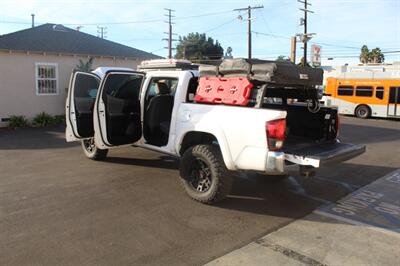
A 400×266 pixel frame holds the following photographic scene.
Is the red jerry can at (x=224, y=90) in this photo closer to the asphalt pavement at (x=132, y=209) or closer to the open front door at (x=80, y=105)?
the asphalt pavement at (x=132, y=209)

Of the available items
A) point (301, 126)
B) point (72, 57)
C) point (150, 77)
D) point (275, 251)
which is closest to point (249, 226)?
point (275, 251)

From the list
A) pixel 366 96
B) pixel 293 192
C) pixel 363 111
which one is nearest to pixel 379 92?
pixel 366 96

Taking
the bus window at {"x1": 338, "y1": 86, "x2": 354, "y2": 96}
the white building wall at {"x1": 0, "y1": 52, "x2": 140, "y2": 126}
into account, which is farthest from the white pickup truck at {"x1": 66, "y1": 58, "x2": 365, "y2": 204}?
the bus window at {"x1": 338, "y1": 86, "x2": 354, "y2": 96}

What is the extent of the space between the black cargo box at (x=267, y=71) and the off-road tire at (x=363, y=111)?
19.3 m

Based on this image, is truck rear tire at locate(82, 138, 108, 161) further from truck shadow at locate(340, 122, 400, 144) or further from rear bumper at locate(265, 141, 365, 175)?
truck shadow at locate(340, 122, 400, 144)

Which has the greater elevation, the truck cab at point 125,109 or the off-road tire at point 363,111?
the truck cab at point 125,109

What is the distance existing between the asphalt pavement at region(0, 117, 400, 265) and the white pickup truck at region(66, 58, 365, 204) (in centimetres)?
56

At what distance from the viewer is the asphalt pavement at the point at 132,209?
13.5 ft

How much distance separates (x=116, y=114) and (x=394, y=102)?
782 inches

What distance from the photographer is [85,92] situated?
7871 mm

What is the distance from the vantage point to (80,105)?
7652 mm

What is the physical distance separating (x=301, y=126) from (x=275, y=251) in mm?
2831

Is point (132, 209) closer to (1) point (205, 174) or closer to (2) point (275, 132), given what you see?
(1) point (205, 174)

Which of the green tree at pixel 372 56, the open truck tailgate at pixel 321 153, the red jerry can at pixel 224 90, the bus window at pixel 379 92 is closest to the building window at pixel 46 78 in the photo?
the red jerry can at pixel 224 90
